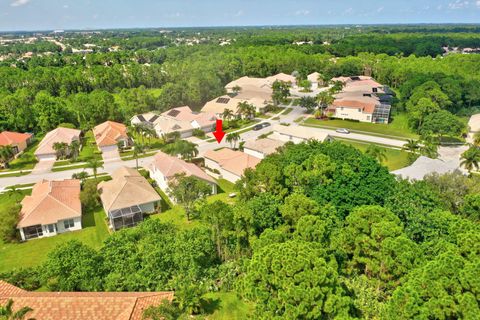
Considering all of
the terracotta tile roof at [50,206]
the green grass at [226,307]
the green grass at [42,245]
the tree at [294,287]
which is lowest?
the green grass at [42,245]

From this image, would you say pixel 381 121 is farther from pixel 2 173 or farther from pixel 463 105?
pixel 2 173

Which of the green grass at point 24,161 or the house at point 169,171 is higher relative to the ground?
the house at point 169,171

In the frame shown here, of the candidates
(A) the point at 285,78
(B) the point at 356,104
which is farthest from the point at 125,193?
(A) the point at 285,78

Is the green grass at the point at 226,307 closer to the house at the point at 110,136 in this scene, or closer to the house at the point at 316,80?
the house at the point at 110,136

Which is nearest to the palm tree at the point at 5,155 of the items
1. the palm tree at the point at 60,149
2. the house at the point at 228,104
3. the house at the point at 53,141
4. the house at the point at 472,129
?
the house at the point at 53,141

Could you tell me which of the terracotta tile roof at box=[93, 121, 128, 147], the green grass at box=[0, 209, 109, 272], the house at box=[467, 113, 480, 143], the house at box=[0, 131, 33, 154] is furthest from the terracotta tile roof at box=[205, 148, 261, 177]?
the house at box=[467, 113, 480, 143]

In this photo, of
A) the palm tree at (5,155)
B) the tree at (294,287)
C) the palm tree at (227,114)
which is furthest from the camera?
the palm tree at (227,114)

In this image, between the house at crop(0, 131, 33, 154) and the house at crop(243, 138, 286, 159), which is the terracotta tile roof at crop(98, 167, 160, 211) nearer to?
the house at crop(243, 138, 286, 159)
